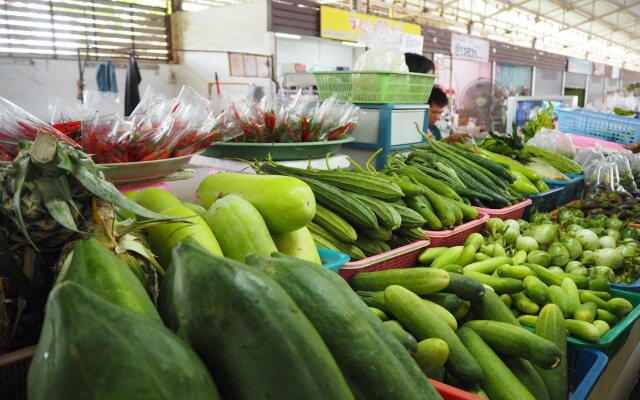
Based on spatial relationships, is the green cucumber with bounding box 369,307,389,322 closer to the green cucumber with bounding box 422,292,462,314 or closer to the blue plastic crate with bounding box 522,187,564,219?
the green cucumber with bounding box 422,292,462,314

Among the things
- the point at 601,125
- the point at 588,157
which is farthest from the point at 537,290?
the point at 601,125

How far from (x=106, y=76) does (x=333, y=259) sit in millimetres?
6017

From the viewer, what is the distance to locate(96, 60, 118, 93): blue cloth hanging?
6195 mm

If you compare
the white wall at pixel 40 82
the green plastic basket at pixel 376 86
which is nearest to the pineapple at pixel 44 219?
the green plastic basket at pixel 376 86

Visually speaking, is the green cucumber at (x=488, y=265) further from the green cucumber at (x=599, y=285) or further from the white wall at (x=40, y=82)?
the white wall at (x=40, y=82)

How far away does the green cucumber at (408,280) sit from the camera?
3.90 ft

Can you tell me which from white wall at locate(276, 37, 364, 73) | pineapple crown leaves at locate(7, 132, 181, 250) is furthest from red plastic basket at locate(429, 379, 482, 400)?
white wall at locate(276, 37, 364, 73)

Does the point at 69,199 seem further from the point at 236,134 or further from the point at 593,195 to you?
the point at 593,195

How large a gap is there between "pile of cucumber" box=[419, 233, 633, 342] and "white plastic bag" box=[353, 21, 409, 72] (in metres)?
1.43

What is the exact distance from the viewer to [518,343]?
1075 millimetres

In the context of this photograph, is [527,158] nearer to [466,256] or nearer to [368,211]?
[466,256]

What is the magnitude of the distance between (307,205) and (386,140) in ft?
5.46

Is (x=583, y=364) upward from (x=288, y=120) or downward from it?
downward

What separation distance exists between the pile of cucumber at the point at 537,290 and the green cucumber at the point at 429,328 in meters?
0.30
